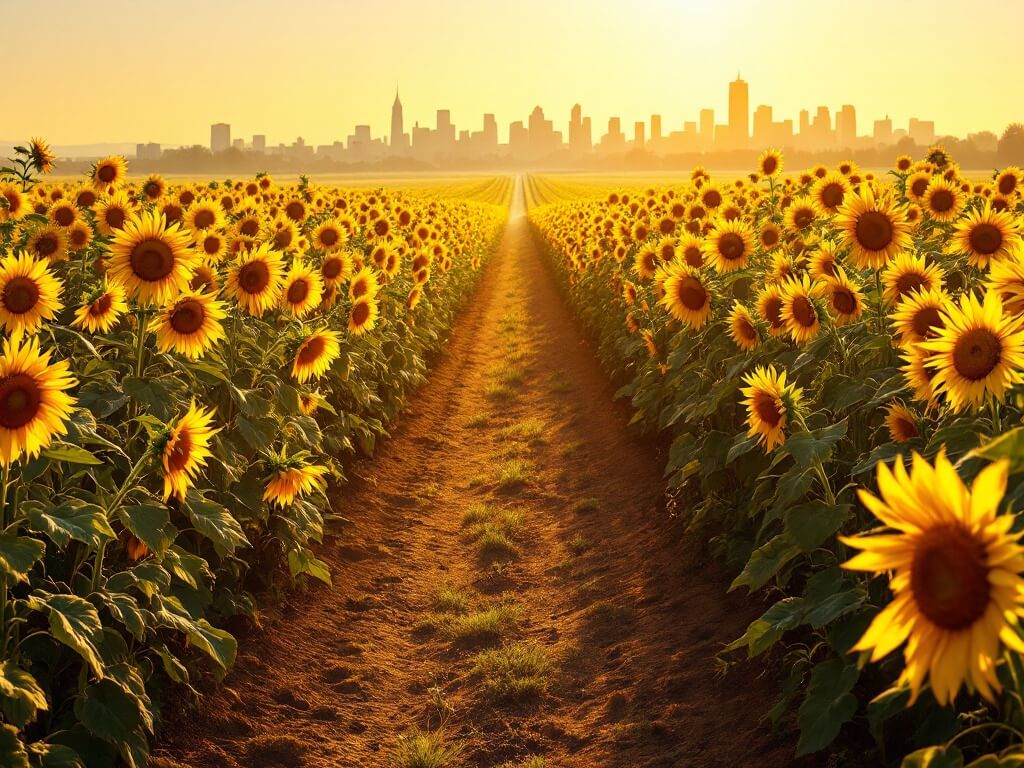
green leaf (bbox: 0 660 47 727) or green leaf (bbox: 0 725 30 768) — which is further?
green leaf (bbox: 0 660 47 727)

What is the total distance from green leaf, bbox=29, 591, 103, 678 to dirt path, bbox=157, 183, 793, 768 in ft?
3.76

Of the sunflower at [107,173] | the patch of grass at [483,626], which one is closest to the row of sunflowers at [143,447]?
the sunflower at [107,173]

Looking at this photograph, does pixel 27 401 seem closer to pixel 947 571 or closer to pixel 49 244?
pixel 947 571

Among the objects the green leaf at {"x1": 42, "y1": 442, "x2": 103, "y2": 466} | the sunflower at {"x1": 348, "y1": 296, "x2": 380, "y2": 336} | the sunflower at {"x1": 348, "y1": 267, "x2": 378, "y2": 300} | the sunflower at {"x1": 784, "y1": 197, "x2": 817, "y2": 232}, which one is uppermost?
the sunflower at {"x1": 784, "y1": 197, "x2": 817, "y2": 232}

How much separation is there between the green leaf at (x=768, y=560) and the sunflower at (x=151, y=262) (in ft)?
11.1

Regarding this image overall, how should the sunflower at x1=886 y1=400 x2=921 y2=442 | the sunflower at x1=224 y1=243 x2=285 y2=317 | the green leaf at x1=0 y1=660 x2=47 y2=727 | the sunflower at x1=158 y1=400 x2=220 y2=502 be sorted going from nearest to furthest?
the green leaf at x1=0 y1=660 x2=47 y2=727, the sunflower at x1=158 y1=400 x2=220 y2=502, the sunflower at x1=886 y1=400 x2=921 y2=442, the sunflower at x1=224 y1=243 x2=285 y2=317

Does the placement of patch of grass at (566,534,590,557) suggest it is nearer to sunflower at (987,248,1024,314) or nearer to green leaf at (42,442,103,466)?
sunflower at (987,248,1024,314)

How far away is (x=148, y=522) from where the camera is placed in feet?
14.4

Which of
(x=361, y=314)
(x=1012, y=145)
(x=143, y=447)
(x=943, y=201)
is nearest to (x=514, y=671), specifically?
(x=143, y=447)

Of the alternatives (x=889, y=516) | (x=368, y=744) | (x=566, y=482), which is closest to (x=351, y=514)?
(x=566, y=482)

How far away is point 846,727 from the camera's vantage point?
4.46 meters

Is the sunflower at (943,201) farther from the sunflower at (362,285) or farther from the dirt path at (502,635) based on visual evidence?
the sunflower at (362,285)

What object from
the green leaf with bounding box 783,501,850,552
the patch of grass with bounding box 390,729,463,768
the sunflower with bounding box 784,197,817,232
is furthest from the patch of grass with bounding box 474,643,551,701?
the sunflower with bounding box 784,197,817,232

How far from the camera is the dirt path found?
531cm
